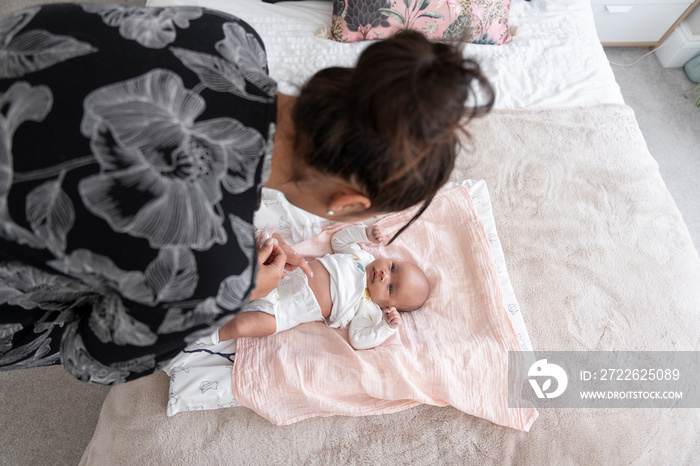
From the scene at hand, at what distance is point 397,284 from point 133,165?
1.03 m

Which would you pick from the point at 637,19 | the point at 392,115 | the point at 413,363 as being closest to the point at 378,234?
the point at 413,363

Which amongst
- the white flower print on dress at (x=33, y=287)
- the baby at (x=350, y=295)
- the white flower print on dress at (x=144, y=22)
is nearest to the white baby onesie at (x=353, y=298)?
the baby at (x=350, y=295)

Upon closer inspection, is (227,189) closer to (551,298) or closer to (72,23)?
(72,23)

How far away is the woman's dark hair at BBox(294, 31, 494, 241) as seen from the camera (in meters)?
0.62

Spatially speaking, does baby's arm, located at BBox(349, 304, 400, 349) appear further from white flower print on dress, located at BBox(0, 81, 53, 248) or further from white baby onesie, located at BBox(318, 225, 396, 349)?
white flower print on dress, located at BBox(0, 81, 53, 248)

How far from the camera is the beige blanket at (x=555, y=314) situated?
1206 millimetres

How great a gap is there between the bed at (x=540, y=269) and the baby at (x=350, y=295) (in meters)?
0.19

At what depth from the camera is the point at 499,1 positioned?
6.01ft

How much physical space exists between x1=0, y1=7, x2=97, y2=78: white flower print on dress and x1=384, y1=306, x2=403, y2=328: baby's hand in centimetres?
106

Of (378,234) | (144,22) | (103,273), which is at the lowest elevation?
(378,234)

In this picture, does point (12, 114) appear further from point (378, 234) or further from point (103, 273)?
point (378, 234)

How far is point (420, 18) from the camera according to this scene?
5.85ft

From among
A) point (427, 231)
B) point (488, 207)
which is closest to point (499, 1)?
point (488, 207)

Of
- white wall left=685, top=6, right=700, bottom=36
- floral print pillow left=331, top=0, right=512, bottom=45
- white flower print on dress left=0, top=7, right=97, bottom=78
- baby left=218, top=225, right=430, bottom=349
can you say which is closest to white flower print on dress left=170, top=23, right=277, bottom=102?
white flower print on dress left=0, top=7, right=97, bottom=78
